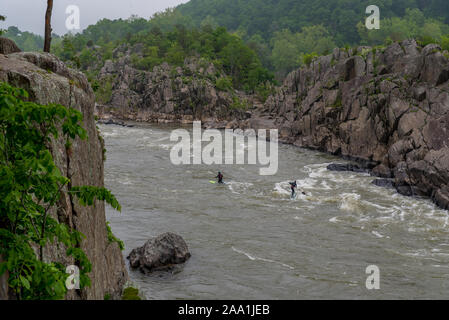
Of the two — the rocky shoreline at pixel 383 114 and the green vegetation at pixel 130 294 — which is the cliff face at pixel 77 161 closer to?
the green vegetation at pixel 130 294

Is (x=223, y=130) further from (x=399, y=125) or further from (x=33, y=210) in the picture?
(x=33, y=210)

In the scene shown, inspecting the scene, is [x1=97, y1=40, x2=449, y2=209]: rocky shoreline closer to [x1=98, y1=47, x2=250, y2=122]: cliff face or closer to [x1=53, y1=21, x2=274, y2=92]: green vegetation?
[x1=98, y1=47, x2=250, y2=122]: cliff face

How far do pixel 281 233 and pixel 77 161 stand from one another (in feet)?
56.4

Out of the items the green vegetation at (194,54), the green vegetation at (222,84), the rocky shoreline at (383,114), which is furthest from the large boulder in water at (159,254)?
the green vegetation at (194,54)

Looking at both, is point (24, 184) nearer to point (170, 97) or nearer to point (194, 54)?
point (170, 97)

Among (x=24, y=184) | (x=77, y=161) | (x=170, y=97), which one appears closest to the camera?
(x=24, y=184)

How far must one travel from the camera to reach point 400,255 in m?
24.0

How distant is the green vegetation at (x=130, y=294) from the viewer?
15.9 m

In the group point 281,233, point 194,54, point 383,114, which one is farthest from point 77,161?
point 194,54

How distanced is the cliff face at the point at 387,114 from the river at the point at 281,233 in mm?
3607

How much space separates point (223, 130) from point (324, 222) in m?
63.2

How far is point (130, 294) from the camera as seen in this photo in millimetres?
16203
